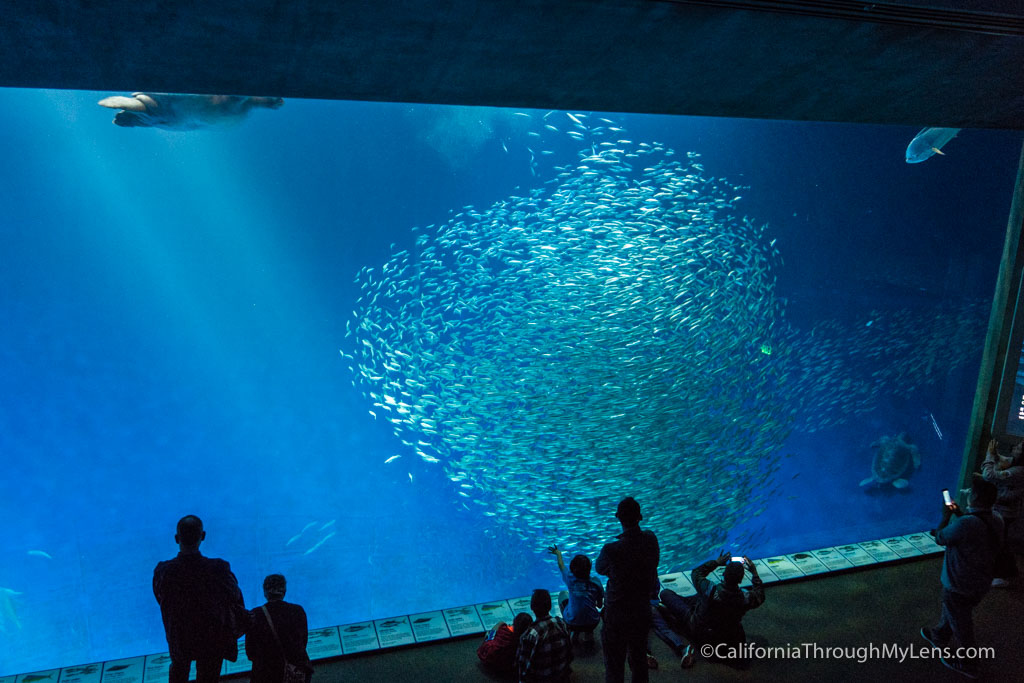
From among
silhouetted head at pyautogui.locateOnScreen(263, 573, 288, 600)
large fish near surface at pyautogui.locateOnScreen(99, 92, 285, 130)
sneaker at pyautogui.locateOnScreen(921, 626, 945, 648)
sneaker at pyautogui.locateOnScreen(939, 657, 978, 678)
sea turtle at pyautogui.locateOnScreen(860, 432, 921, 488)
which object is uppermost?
large fish near surface at pyautogui.locateOnScreen(99, 92, 285, 130)

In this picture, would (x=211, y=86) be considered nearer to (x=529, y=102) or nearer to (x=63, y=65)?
(x=63, y=65)

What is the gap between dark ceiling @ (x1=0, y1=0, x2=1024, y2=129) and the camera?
9.26ft

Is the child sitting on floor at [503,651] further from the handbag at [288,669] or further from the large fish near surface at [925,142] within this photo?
the large fish near surface at [925,142]

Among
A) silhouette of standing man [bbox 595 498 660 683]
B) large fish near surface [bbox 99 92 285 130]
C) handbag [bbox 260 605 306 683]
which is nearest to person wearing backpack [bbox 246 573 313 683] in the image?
handbag [bbox 260 605 306 683]

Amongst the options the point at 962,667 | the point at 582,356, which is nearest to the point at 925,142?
the point at 582,356

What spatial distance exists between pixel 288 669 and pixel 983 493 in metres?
3.75

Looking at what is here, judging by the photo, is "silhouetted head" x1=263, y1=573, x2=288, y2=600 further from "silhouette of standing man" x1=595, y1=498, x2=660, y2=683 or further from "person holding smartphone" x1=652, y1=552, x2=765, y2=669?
"person holding smartphone" x1=652, y1=552, x2=765, y2=669

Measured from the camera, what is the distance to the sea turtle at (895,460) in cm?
1162

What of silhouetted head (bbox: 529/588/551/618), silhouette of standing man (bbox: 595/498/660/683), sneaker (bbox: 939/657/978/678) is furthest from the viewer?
sneaker (bbox: 939/657/978/678)

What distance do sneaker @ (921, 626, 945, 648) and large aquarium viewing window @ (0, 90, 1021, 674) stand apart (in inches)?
136

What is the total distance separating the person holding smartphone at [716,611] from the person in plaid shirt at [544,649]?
1.00m

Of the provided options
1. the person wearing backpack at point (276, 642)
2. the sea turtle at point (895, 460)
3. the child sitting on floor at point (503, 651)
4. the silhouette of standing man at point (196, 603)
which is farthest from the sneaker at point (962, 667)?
the sea turtle at point (895, 460)

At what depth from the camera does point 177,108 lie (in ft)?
20.2

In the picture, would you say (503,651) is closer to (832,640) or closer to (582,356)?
(832,640)
